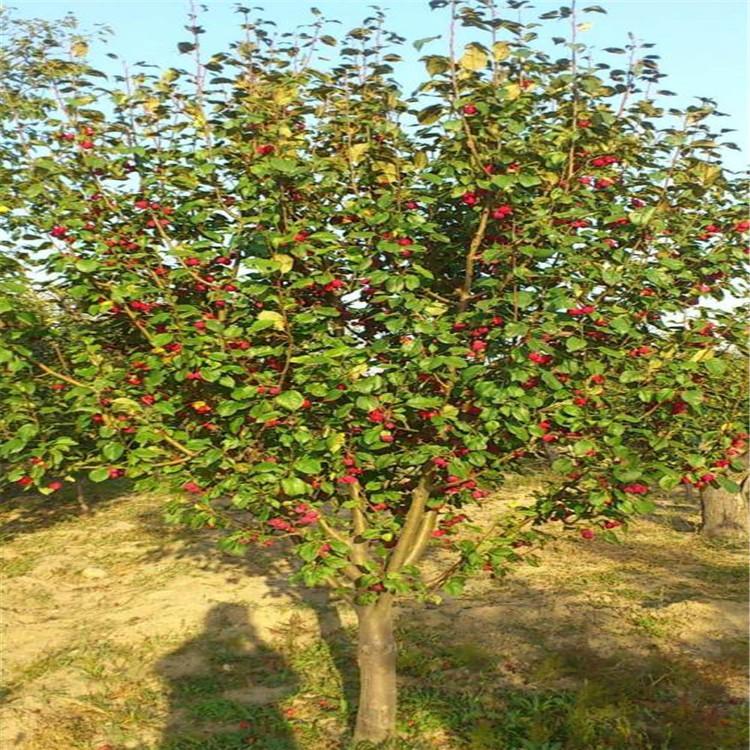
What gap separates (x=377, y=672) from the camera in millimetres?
7027

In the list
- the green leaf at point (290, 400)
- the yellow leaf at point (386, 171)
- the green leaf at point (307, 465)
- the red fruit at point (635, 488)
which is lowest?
the red fruit at point (635, 488)

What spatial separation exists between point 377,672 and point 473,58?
16.7 feet

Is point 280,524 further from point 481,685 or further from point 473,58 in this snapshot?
point 481,685

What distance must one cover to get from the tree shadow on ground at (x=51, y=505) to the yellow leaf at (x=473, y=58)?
14167 millimetres

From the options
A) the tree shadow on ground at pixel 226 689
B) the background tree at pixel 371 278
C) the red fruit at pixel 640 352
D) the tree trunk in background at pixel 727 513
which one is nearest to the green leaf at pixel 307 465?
the background tree at pixel 371 278

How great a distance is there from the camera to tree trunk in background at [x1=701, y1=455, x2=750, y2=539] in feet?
47.6

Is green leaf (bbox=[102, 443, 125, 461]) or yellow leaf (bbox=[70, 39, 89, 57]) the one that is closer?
green leaf (bbox=[102, 443, 125, 461])

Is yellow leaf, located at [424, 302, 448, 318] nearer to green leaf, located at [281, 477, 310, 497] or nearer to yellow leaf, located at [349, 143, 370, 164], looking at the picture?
yellow leaf, located at [349, 143, 370, 164]

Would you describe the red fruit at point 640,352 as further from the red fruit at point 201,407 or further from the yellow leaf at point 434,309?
the red fruit at point 201,407

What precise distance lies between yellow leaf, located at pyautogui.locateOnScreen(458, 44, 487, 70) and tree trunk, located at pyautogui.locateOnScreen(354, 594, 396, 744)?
14.6ft

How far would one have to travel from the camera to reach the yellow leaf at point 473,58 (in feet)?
16.6

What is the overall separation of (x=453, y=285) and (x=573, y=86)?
67.6 inches

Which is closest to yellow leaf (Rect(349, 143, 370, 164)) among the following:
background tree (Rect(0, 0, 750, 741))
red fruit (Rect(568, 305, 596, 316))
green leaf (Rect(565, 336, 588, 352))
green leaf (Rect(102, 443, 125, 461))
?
background tree (Rect(0, 0, 750, 741))

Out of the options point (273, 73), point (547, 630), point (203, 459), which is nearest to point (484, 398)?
point (203, 459)
